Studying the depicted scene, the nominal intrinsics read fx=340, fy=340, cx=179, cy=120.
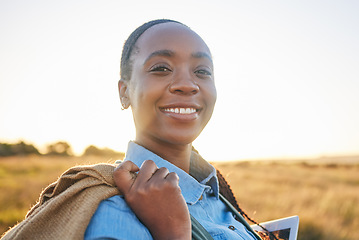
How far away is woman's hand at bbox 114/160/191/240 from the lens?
1.32m

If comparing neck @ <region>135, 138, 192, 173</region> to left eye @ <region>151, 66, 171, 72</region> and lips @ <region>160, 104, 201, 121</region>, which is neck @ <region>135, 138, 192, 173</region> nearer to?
lips @ <region>160, 104, 201, 121</region>

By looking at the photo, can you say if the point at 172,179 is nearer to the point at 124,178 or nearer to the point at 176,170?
the point at 124,178

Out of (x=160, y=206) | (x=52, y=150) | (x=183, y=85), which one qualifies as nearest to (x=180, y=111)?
(x=183, y=85)

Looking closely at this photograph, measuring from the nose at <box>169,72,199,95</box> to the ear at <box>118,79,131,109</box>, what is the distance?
357 mm

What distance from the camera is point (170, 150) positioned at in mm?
1945

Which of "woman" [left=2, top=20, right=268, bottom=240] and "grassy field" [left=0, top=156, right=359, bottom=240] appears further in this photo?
"grassy field" [left=0, top=156, right=359, bottom=240]

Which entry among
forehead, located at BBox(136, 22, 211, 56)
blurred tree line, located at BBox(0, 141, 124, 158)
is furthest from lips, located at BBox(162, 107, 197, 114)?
blurred tree line, located at BBox(0, 141, 124, 158)

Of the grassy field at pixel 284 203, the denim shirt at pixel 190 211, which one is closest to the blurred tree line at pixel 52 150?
the grassy field at pixel 284 203

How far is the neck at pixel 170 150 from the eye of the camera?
6.28 feet

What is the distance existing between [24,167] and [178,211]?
37.3ft

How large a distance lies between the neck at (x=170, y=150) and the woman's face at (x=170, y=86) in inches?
0.9

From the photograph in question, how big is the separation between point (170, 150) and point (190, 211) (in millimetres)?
368

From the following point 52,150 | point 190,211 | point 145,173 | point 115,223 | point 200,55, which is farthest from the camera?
point 52,150

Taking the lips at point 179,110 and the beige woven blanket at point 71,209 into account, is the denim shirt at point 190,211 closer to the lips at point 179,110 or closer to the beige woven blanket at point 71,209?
the beige woven blanket at point 71,209
